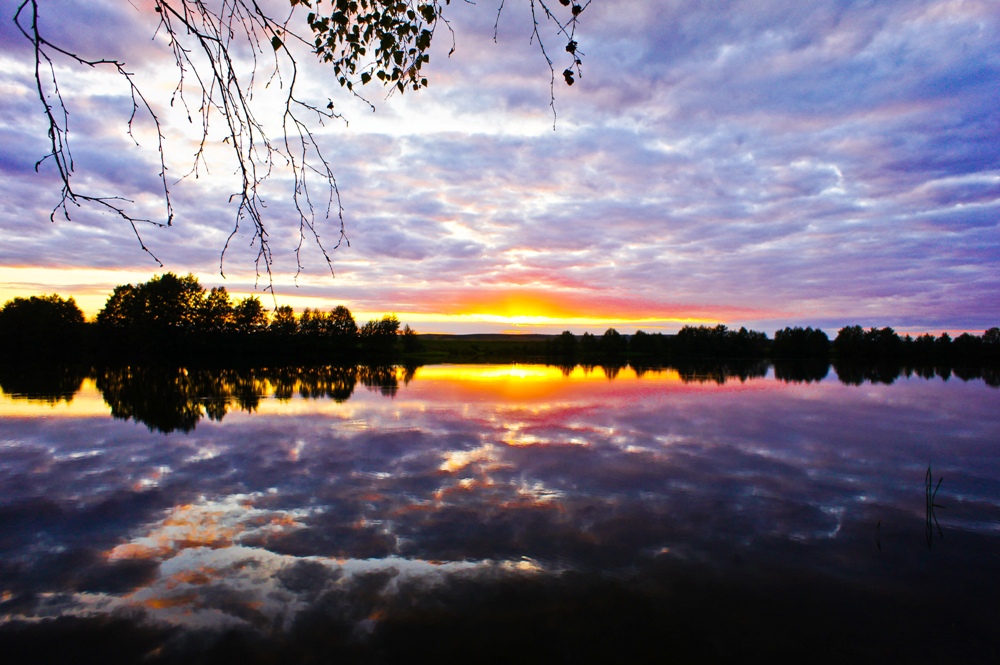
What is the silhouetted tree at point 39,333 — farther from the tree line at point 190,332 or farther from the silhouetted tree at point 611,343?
the silhouetted tree at point 611,343

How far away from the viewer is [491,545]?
343 inches

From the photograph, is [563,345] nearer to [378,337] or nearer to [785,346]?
[378,337]

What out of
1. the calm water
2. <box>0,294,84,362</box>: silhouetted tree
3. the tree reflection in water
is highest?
<box>0,294,84,362</box>: silhouetted tree

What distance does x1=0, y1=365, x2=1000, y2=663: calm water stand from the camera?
20.4ft

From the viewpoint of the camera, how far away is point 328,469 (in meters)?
13.5

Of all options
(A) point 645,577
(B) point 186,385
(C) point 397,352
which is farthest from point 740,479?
(C) point 397,352

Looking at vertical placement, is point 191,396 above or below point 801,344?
below

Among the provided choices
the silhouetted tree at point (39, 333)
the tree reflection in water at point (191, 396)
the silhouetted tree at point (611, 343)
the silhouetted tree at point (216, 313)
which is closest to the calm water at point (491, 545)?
the tree reflection in water at point (191, 396)

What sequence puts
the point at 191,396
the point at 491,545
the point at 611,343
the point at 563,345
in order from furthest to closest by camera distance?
1. the point at 611,343
2. the point at 563,345
3. the point at 191,396
4. the point at 491,545

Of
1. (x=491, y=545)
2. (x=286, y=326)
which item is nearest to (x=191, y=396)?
(x=491, y=545)

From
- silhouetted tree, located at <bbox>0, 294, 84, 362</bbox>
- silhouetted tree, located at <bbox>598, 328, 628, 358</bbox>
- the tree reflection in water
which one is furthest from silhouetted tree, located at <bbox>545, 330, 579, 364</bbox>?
silhouetted tree, located at <bbox>0, 294, 84, 362</bbox>

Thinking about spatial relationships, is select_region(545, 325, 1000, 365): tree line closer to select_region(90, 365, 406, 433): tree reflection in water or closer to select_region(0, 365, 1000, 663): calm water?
select_region(90, 365, 406, 433): tree reflection in water

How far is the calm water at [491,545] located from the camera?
6.21 metres

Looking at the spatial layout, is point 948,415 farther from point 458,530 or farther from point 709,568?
point 458,530
